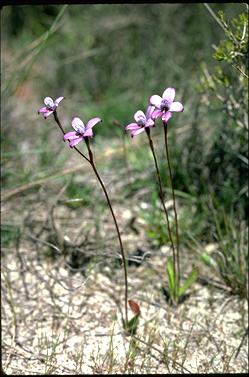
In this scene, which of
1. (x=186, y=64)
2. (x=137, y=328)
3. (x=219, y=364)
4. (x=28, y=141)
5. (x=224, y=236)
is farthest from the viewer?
(x=186, y=64)

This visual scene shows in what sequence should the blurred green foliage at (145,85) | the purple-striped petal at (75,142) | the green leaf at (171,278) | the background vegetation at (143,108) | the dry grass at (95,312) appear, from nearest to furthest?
the purple-striped petal at (75,142), the dry grass at (95,312), the green leaf at (171,278), the background vegetation at (143,108), the blurred green foliage at (145,85)

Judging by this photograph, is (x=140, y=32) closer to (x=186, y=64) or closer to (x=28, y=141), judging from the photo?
(x=186, y=64)

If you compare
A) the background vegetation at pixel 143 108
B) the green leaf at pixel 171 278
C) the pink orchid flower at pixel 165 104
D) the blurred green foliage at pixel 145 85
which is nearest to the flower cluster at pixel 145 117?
the pink orchid flower at pixel 165 104

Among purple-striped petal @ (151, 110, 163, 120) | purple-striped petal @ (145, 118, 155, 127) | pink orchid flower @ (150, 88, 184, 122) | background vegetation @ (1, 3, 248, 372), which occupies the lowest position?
purple-striped petal @ (145, 118, 155, 127)

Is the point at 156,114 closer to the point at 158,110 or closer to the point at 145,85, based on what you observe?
the point at 158,110

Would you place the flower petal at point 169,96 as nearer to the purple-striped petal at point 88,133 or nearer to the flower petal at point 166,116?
the flower petal at point 166,116

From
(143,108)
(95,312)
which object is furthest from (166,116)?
(143,108)

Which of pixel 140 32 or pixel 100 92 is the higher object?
pixel 140 32

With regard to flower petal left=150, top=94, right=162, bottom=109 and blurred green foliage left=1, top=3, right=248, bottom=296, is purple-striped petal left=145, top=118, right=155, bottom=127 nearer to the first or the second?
flower petal left=150, top=94, right=162, bottom=109

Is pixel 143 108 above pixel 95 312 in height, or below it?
above

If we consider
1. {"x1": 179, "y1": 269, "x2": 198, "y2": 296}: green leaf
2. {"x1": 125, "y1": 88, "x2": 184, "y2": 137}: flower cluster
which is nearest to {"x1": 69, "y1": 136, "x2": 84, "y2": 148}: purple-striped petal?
{"x1": 125, "y1": 88, "x2": 184, "y2": 137}: flower cluster

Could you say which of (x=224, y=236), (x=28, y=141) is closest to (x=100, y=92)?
(x=28, y=141)
